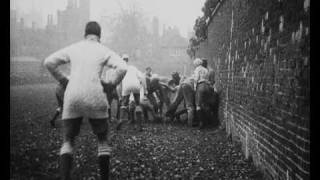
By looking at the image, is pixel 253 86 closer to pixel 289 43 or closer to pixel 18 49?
pixel 289 43

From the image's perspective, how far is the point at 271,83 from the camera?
4680mm

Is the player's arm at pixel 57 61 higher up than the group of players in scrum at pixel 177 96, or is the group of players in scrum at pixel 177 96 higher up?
the player's arm at pixel 57 61

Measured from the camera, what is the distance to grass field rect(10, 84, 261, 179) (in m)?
4.86

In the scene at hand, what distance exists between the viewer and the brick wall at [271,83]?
348cm

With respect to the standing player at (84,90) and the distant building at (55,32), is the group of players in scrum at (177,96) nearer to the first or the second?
the distant building at (55,32)

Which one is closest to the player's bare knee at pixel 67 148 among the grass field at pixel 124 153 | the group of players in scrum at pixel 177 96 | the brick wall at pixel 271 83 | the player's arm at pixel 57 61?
the grass field at pixel 124 153

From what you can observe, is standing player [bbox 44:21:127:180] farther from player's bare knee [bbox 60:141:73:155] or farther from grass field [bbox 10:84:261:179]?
grass field [bbox 10:84:261:179]

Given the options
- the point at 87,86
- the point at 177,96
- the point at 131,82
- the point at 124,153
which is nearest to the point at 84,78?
the point at 87,86

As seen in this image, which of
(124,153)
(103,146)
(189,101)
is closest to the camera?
(103,146)

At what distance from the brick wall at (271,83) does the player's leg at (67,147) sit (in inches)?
97.1

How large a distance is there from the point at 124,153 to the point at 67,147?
2045mm

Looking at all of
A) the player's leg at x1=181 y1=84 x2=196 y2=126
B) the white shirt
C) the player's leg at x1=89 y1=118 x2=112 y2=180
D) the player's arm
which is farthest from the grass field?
the player's leg at x1=181 y1=84 x2=196 y2=126

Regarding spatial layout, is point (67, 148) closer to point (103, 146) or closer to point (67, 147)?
point (67, 147)

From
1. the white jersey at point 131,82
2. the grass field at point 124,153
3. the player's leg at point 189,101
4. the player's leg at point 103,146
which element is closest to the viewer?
the player's leg at point 103,146
